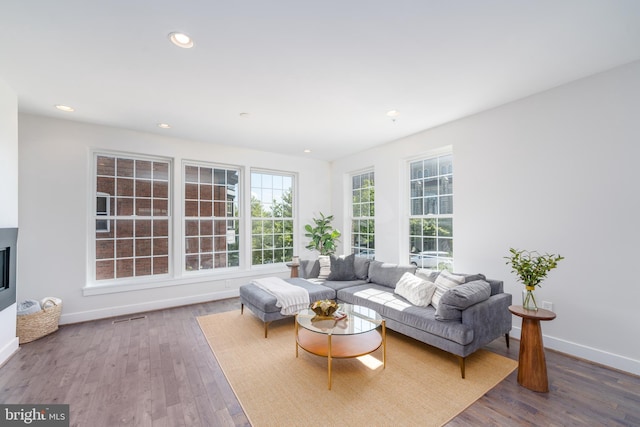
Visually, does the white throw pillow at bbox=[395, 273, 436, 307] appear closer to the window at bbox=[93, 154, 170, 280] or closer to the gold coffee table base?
the gold coffee table base

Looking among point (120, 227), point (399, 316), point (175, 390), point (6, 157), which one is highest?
point (6, 157)

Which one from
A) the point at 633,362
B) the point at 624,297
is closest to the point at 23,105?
the point at 624,297

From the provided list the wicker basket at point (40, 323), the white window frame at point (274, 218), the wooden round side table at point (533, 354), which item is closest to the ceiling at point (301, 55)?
the white window frame at point (274, 218)

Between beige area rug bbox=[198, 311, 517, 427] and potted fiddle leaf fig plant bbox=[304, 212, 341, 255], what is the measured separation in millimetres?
2657

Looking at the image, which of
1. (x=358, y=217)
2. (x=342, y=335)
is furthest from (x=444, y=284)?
(x=358, y=217)

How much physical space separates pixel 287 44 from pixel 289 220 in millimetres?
4049

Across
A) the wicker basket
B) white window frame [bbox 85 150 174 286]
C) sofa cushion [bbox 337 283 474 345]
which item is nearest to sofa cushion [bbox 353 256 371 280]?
sofa cushion [bbox 337 283 474 345]

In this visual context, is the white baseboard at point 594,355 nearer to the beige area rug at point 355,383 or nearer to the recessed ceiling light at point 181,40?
the beige area rug at point 355,383

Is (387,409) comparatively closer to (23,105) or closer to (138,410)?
(138,410)

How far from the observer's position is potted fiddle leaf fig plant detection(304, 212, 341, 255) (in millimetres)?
5730

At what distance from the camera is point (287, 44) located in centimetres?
219

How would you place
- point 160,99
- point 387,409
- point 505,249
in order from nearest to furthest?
1. point 387,409
2. point 160,99
3. point 505,249

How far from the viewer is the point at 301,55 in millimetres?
2340

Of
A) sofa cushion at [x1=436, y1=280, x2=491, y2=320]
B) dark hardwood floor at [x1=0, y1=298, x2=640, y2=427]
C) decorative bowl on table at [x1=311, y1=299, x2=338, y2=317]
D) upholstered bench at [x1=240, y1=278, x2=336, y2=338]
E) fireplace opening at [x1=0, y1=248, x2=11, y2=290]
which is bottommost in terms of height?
dark hardwood floor at [x1=0, y1=298, x2=640, y2=427]
